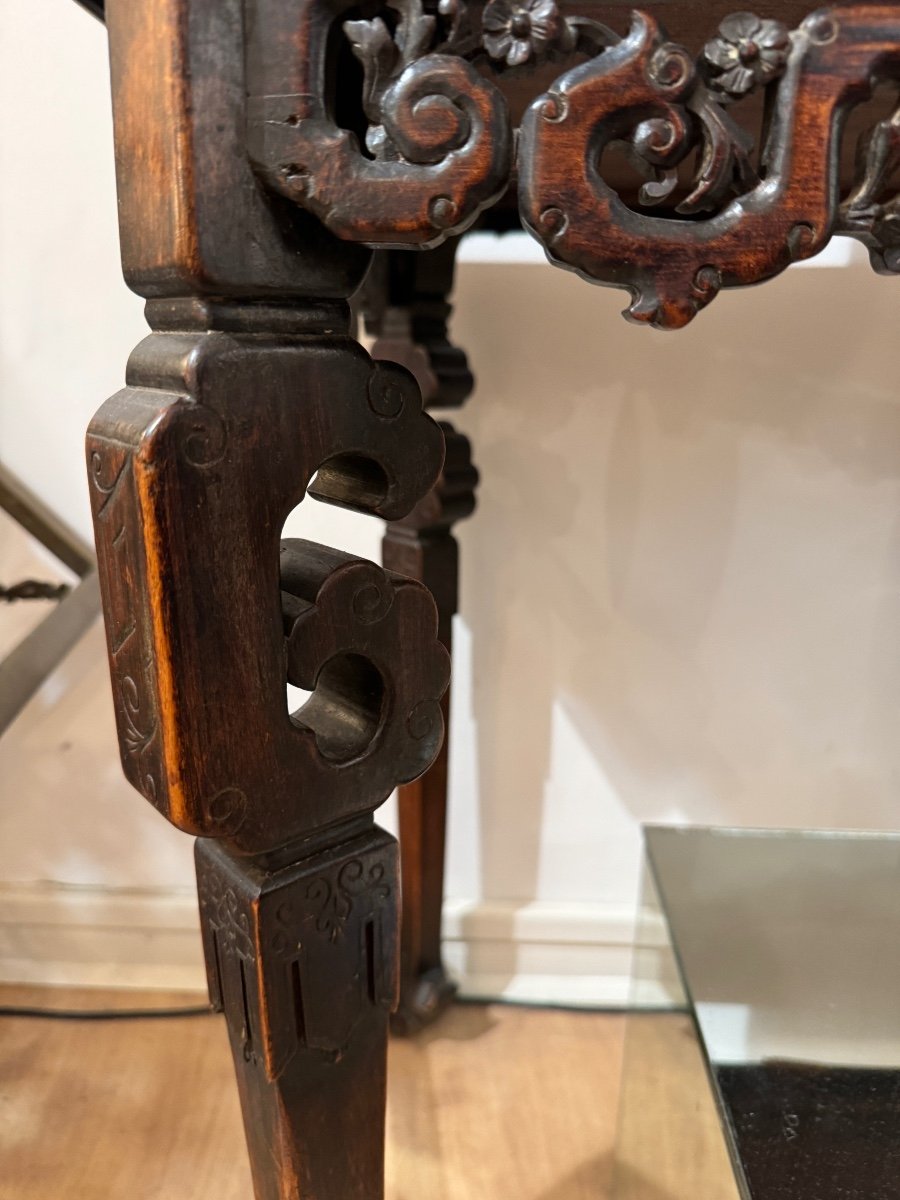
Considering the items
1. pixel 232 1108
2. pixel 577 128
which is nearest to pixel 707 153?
pixel 577 128

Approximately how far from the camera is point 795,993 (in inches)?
25.4

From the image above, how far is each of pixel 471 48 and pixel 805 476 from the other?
699 mm

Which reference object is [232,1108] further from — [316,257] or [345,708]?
[316,257]

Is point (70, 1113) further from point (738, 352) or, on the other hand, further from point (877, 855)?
point (738, 352)

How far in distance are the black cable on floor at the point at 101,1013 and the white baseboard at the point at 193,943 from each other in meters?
0.04

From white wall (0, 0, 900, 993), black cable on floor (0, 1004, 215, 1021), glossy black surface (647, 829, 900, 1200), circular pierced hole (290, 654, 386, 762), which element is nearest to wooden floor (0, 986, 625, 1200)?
black cable on floor (0, 1004, 215, 1021)

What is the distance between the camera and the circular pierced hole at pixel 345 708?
13.8 inches

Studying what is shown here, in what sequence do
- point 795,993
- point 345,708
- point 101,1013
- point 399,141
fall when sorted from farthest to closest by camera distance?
point 101,1013 → point 795,993 → point 345,708 → point 399,141

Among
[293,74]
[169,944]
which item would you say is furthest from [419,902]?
[293,74]

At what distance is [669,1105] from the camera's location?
2.14 ft

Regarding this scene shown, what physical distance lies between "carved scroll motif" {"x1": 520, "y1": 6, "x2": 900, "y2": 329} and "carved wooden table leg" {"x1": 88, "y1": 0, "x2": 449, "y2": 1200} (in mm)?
81

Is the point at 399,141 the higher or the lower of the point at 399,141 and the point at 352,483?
the higher

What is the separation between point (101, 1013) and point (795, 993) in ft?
2.39

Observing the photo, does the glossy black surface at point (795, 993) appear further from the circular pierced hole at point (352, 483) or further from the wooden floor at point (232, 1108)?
the circular pierced hole at point (352, 483)
